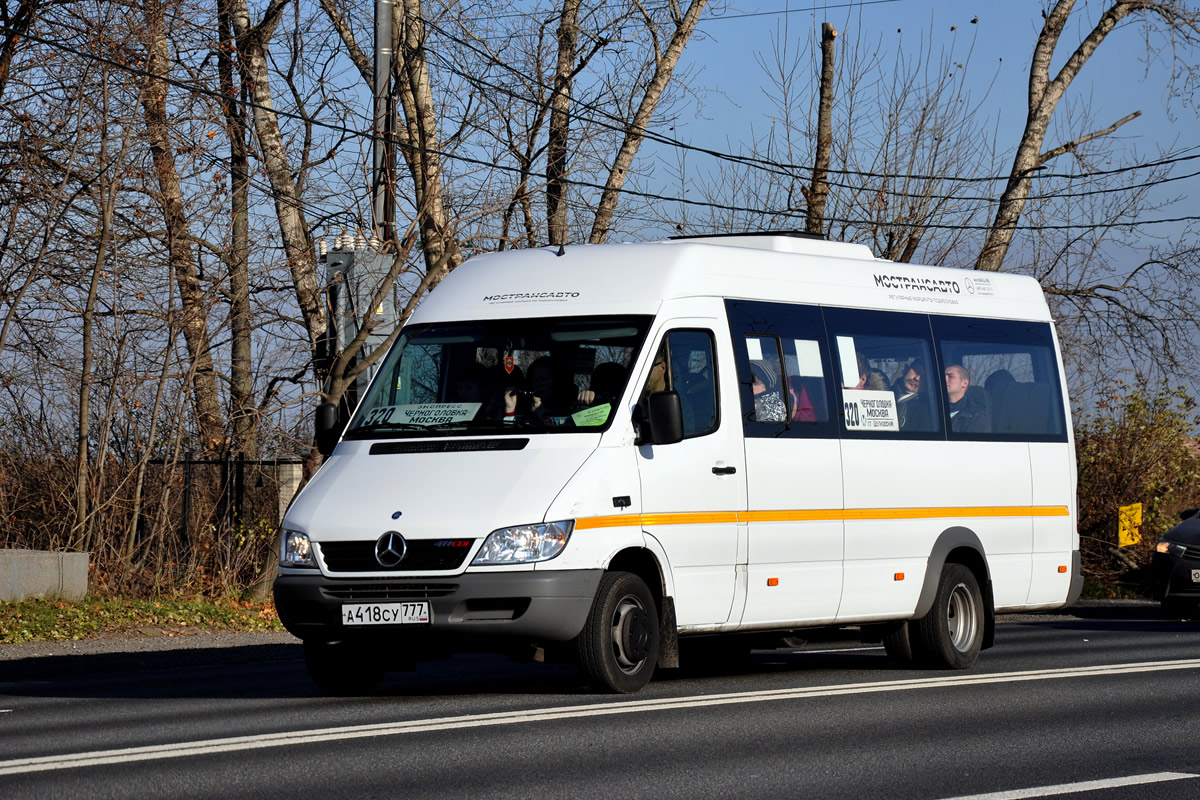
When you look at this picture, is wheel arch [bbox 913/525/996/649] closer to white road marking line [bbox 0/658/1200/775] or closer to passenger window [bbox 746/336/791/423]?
white road marking line [bbox 0/658/1200/775]

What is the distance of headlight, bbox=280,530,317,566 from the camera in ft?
33.5

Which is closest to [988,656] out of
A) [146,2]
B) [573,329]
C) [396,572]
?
[573,329]

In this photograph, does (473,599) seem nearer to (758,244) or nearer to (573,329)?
(573,329)

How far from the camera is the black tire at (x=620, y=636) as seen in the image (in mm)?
10094

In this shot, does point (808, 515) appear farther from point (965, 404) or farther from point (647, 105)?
point (647, 105)

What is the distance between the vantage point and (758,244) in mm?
12945

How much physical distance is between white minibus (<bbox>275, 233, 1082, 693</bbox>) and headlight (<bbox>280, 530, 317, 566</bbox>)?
3 cm

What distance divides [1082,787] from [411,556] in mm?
4096

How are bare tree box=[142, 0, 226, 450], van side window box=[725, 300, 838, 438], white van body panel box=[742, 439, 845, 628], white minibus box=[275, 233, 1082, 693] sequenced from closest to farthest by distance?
1. white minibus box=[275, 233, 1082, 693]
2. white van body panel box=[742, 439, 845, 628]
3. van side window box=[725, 300, 838, 438]
4. bare tree box=[142, 0, 226, 450]

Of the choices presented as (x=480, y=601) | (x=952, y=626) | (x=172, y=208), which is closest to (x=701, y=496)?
(x=480, y=601)

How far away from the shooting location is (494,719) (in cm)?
932

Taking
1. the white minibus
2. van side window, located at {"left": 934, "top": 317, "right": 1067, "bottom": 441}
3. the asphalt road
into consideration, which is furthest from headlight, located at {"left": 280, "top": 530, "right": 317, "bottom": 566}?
van side window, located at {"left": 934, "top": 317, "right": 1067, "bottom": 441}

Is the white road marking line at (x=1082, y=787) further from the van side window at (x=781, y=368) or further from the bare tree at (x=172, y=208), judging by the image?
the bare tree at (x=172, y=208)

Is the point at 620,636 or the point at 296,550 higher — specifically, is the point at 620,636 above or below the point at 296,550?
below
